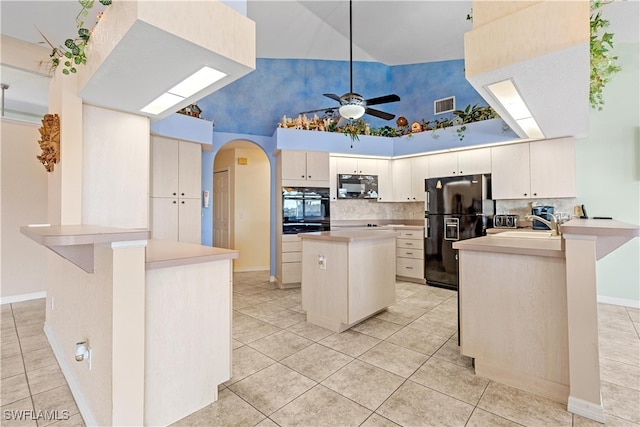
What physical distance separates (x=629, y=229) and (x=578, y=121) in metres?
2.26

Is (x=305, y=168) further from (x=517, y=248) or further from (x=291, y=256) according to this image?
(x=517, y=248)

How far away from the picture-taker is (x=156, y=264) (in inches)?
63.1

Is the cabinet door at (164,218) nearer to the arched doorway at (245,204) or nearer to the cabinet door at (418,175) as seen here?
the arched doorway at (245,204)

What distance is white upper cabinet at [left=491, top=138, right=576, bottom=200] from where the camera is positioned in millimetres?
4000

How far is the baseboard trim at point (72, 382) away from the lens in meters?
1.70

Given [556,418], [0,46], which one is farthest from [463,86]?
[0,46]

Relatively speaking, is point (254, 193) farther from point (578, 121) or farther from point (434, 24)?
point (578, 121)

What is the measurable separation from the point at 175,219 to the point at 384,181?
3794 millimetres

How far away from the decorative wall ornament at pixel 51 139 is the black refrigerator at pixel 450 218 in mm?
4949

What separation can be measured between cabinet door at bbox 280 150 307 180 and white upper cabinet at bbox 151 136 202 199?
4.40ft

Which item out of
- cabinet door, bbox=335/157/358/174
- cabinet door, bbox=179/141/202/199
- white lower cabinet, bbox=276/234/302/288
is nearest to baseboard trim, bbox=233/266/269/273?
white lower cabinet, bbox=276/234/302/288

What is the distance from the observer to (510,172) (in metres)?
4.44

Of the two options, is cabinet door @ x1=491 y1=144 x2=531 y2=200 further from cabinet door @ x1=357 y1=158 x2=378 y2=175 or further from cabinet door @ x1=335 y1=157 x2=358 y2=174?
cabinet door @ x1=335 y1=157 x2=358 y2=174

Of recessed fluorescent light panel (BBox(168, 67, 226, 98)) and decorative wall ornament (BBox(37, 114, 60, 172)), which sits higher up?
recessed fluorescent light panel (BBox(168, 67, 226, 98))
